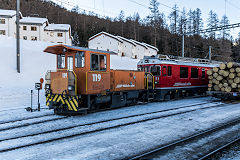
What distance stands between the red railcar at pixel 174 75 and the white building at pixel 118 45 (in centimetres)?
2999

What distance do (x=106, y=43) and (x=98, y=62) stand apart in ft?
127

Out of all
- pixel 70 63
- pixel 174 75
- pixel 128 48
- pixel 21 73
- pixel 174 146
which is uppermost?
pixel 128 48

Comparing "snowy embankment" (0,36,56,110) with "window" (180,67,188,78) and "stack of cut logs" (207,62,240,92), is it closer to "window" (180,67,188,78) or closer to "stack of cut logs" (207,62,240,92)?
"window" (180,67,188,78)

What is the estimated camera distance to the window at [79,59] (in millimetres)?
9328

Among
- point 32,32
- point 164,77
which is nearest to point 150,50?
point 32,32

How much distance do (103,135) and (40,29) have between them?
43.8 meters

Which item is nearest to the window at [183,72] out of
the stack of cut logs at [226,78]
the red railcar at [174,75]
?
the red railcar at [174,75]

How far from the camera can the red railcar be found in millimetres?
14859

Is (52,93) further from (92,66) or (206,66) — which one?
(206,66)

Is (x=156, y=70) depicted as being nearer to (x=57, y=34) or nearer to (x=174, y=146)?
(x=174, y=146)

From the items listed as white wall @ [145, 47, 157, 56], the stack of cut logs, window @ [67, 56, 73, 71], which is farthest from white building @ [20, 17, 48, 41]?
the stack of cut logs

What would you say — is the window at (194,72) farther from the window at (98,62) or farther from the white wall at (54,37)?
the white wall at (54,37)

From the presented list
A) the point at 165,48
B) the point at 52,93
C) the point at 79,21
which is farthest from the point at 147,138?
the point at 79,21

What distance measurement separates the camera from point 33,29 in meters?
44.3
